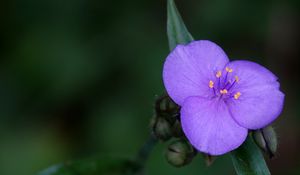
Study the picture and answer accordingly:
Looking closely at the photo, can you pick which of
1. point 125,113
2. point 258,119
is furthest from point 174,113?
point 125,113

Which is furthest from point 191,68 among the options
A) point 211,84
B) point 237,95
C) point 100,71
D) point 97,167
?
point 100,71

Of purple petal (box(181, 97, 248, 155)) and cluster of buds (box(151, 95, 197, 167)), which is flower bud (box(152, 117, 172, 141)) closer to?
cluster of buds (box(151, 95, 197, 167))

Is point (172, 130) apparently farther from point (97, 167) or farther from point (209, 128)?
point (97, 167)

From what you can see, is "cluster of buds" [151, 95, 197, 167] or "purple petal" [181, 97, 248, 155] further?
"cluster of buds" [151, 95, 197, 167]

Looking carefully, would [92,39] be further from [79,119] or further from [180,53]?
[180,53]

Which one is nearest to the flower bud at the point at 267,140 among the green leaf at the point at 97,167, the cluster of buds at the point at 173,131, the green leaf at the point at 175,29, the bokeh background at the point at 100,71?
the cluster of buds at the point at 173,131

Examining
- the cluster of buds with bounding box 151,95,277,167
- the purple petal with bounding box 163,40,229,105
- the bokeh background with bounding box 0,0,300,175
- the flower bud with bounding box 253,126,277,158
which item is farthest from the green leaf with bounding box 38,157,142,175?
the bokeh background with bounding box 0,0,300,175
